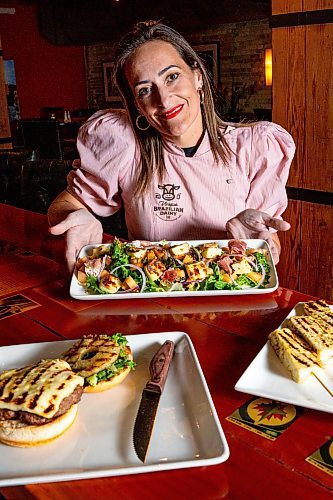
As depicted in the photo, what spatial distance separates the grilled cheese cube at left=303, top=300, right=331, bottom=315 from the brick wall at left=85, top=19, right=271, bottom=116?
8559 millimetres

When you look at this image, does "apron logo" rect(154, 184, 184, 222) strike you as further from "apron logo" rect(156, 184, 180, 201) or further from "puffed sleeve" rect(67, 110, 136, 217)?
"puffed sleeve" rect(67, 110, 136, 217)

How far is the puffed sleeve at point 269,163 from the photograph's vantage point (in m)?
2.23

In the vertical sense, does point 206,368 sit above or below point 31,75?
below

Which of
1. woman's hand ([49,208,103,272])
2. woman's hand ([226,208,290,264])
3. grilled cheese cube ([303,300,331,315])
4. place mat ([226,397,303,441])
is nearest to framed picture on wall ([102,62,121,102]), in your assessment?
woman's hand ([49,208,103,272])

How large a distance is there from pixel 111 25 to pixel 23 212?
898cm

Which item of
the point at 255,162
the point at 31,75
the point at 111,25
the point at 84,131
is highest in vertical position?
the point at 111,25

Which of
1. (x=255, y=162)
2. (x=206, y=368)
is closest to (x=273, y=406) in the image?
(x=206, y=368)

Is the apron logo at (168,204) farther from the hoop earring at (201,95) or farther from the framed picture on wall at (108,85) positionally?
the framed picture on wall at (108,85)

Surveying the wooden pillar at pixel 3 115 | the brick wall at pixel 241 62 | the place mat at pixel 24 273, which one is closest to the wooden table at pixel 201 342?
the place mat at pixel 24 273

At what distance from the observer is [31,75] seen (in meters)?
11.6

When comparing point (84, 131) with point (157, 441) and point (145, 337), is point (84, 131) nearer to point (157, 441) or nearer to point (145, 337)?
point (145, 337)

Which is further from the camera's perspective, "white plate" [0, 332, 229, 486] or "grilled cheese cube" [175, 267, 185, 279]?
"grilled cheese cube" [175, 267, 185, 279]

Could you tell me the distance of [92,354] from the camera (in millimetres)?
1102

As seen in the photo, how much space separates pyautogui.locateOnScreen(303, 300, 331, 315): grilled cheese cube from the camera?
127 centimetres
